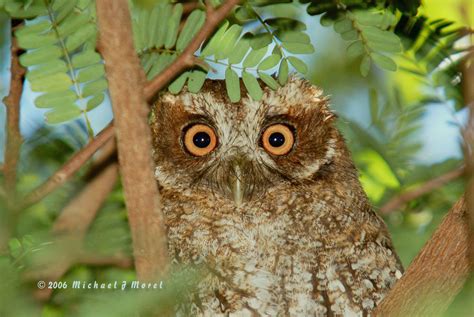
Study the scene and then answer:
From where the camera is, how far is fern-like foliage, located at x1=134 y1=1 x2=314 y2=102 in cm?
250

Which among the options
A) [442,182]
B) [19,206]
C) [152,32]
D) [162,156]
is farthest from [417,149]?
[19,206]

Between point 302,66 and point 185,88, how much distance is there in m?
0.61

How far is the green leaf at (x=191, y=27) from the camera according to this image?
248cm

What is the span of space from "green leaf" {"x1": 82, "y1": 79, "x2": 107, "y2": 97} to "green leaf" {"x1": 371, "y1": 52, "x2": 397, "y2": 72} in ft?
3.02

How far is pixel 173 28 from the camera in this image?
2494 millimetres

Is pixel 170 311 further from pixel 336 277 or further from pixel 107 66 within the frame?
pixel 336 277

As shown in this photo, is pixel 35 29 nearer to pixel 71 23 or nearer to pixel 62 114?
pixel 71 23

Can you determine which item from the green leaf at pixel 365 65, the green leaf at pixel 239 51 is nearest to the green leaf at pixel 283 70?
the green leaf at pixel 239 51

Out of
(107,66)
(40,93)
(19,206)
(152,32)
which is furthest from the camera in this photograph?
(152,32)

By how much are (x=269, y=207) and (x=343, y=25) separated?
0.76 metres

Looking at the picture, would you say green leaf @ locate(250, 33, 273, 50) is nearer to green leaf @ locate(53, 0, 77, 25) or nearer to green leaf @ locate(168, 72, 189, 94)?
green leaf @ locate(168, 72, 189, 94)

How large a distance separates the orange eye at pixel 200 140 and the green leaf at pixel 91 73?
68 cm

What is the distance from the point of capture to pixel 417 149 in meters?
3.27

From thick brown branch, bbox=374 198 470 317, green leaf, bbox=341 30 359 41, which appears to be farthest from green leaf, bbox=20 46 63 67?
thick brown branch, bbox=374 198 470 317
